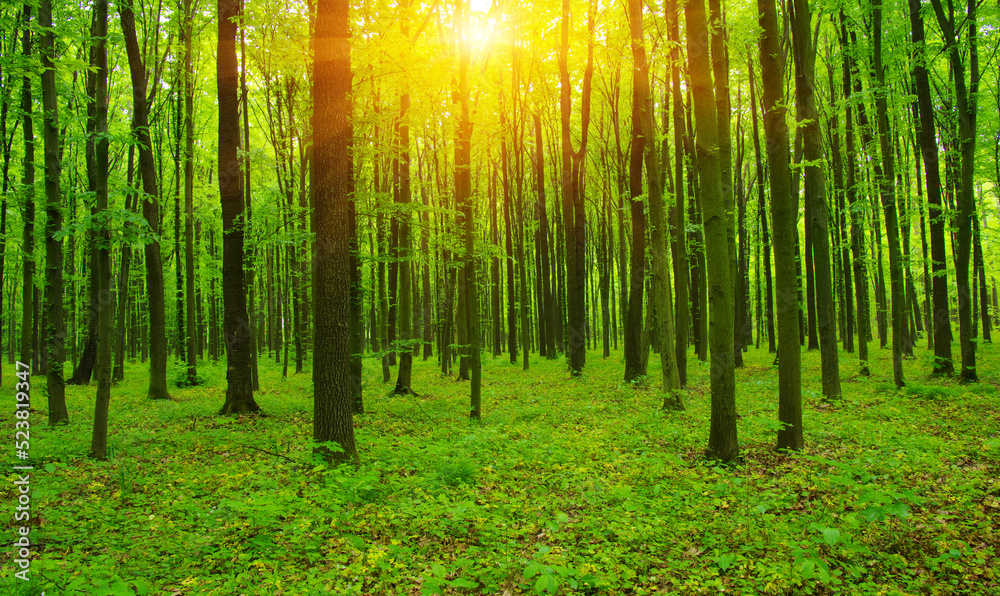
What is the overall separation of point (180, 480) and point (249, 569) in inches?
115

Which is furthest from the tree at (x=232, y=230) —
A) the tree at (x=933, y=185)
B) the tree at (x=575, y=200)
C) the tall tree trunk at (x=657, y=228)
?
the tree at (x=933, y=185)

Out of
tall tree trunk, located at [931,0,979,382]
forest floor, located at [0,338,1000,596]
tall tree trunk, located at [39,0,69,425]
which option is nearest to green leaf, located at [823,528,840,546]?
forest floor, located at [0,338,1000,596]

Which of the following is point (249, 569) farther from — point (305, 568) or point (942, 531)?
point (942, 531)

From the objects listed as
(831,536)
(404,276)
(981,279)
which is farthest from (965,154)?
(404,276)

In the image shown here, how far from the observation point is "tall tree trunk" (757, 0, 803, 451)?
6.73m

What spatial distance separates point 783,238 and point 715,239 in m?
1.24

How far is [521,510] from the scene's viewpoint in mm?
5160

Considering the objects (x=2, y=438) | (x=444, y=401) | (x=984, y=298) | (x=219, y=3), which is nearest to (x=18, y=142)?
(x=219, y=3)

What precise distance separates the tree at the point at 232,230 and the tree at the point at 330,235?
15.9 feet

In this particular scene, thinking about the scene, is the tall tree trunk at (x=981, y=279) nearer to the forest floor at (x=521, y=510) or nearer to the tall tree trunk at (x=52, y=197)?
the forest floor at (x=521, y=510)

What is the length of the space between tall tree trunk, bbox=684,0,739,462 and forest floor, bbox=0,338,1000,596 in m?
0.79

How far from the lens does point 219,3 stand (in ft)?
32.9

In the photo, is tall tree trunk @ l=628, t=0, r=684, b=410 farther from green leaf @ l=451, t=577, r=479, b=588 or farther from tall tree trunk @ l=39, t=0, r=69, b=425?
tall tree trunk @ l=39, t=0, r=69, b=425

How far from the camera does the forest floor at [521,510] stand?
368 centimetres
